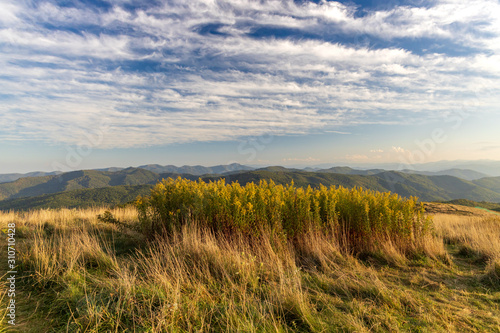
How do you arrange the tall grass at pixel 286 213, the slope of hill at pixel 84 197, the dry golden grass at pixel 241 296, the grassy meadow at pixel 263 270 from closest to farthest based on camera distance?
the dry golden grass at pixel 241 296 < the grassy meadow at pixel 263 270 < the tall grass at pixel 286 213 < the slope of hill at pixel 84 197

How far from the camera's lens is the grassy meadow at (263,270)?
266 centimetres

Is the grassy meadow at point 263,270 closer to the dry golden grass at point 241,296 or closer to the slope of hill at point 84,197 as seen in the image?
the dry golden grass at point 241,296

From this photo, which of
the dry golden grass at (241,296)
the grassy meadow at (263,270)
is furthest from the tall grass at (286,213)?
the dry golden grass at (241,296)

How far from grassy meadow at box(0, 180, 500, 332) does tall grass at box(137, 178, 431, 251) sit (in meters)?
0.03

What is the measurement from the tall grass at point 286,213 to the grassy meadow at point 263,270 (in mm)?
32

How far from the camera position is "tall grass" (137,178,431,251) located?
18.3 ft

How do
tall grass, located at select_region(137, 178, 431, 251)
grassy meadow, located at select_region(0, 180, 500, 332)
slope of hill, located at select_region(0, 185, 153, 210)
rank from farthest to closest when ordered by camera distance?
slope of hill, located at select_region(0, 185, 153, 210)
tall grass, located at select_region(137, 178, 431, 251)
grassy meadow, located at select_region(0, 180, 500, 332)

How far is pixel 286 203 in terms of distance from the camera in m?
5.96

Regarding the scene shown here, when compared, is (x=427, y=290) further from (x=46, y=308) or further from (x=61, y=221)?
(x=61, y=221)

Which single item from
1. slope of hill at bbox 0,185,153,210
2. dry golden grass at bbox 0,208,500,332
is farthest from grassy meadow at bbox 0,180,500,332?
slope of hill at bbox 0,185,153,210

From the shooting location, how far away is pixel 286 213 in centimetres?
587

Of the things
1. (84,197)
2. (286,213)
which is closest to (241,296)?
(286,213)

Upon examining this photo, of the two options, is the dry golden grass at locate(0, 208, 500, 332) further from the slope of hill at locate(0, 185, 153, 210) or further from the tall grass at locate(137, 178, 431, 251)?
the slope of hill at locate(0, 185, 153, 210)

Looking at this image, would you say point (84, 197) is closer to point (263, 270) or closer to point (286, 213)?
point (286, 213)
